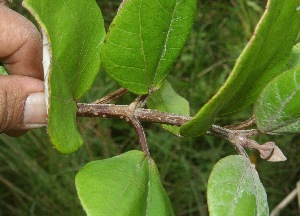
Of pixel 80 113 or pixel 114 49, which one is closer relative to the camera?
pixel 114 49

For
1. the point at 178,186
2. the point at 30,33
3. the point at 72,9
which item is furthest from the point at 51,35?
the point at 178,186

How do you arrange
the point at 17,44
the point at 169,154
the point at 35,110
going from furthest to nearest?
1. the point at 169,154
2. the point at 17,44
3. the point at 35,110

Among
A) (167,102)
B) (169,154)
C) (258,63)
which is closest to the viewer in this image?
(258,63)

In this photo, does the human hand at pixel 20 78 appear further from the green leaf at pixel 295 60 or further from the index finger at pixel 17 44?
the green leaf at pixel 295 60

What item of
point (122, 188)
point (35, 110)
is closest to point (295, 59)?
point (122, 188)

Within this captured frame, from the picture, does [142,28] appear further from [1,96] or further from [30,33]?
[30,33]

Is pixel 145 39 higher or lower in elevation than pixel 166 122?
higher

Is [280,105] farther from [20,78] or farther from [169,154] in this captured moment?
[169,154]
